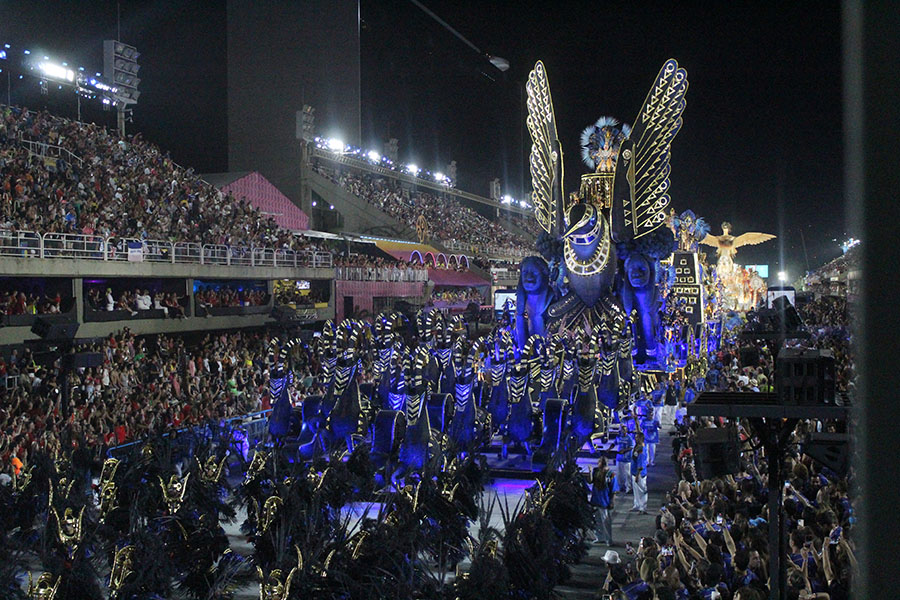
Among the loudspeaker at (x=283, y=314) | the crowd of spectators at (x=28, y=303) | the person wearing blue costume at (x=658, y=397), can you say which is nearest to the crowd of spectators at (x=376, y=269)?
the loudspeaker at (x=283, y=314)

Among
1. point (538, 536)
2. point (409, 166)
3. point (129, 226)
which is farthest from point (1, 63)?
point (409, 166)

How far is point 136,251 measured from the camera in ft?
63.0

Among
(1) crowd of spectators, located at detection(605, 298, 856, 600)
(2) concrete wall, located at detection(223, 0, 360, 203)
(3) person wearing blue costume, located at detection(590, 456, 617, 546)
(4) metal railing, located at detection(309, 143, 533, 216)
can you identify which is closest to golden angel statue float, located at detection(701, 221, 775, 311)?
(4) metal railing, located at detection(309, 143, 533, 216)

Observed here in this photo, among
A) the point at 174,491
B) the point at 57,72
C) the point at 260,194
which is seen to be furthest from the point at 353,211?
the point at 174,491

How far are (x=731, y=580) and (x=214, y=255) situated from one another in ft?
62.2

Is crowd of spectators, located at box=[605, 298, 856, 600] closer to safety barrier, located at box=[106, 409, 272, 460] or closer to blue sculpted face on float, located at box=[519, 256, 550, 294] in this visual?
safety barrier, located at box=[106, 409, 272, 460]

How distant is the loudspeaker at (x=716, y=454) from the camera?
16.5ft

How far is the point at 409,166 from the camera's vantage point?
52656 mm

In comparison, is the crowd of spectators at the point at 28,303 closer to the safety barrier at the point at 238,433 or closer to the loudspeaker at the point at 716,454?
the safety barrier at the point at 238,433

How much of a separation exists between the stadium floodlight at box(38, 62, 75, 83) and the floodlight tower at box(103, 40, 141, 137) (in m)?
1.56

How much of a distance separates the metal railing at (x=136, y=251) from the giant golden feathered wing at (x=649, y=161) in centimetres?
1024

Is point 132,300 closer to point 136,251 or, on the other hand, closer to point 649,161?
point 136,251

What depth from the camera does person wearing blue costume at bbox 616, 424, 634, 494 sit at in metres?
12.1

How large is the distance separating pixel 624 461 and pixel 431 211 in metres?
38.2
